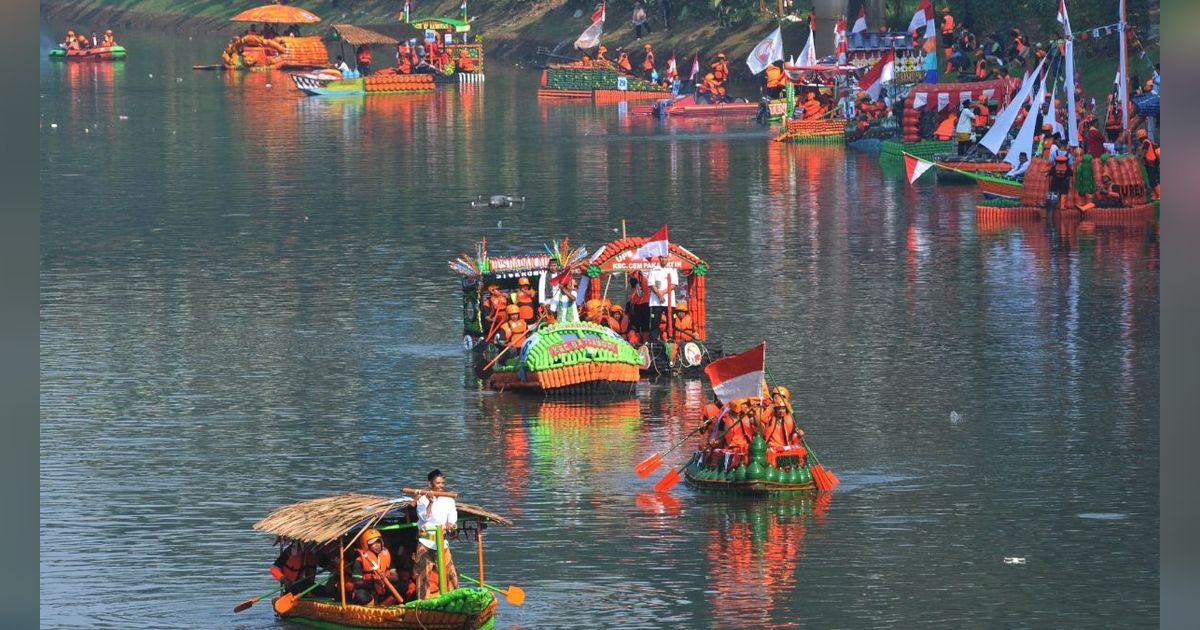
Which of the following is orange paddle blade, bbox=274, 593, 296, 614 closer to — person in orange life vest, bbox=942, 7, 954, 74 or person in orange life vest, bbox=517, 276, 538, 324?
person in orange life vest, bbox=517, 276, 538, 324

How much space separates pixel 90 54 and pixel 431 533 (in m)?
151

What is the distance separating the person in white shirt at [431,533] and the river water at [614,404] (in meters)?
2.40

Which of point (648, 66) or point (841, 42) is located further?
point (648, 66)

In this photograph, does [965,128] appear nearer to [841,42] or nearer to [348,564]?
[841,42]

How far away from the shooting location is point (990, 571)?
2677 cm

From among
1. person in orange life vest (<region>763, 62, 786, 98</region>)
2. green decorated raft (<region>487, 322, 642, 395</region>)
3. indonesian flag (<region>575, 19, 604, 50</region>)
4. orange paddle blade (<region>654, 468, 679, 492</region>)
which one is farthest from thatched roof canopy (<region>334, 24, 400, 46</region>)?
orange paddle blade (<region>654, 468, 679, 492</region>)

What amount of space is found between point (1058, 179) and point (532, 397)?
111ft

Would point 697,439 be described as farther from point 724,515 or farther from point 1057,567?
point 1057,567

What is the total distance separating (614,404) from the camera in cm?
3925

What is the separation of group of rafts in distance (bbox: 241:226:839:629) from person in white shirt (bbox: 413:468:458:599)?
0.02m

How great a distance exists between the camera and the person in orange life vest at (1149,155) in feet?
215

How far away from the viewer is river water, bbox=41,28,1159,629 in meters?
26.2

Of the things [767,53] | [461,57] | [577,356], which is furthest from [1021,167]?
[461,57]
